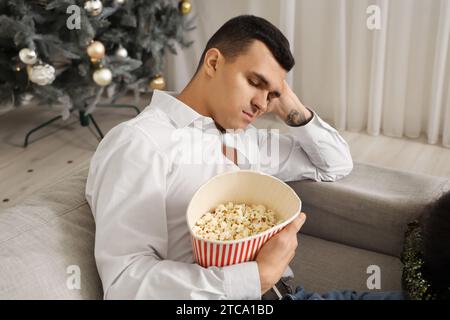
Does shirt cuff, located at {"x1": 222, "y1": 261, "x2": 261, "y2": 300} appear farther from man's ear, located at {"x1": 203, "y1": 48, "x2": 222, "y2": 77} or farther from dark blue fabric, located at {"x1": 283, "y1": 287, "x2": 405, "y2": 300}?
man's ear, located at {"x1": 203, "y1": 48, "x2": 222, "y2": 77}

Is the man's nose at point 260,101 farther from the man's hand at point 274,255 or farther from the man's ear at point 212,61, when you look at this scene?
the man's hand at point 274,255

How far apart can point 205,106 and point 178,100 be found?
0.23 feet

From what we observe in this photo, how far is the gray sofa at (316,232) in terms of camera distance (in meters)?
0.97

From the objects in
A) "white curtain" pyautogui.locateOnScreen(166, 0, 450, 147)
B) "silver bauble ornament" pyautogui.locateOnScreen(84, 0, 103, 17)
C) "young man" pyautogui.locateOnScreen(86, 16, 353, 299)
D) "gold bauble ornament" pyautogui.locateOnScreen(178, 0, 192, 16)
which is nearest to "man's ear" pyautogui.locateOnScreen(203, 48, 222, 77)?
"young man" pyautogui.locateOnScreen(86, 16, 353, 299)

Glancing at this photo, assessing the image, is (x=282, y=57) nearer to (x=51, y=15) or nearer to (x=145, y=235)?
(x=145, y=235)

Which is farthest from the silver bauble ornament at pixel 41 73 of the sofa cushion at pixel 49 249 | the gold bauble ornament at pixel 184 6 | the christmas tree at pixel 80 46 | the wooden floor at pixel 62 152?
the sofa cushion at pixel 49 249

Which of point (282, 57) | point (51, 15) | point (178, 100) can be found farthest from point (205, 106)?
point (51, 15)

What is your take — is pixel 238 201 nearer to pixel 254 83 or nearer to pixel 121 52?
pixel 254 83

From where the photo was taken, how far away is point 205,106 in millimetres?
1241

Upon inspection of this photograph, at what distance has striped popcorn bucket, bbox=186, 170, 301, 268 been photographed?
89 cm

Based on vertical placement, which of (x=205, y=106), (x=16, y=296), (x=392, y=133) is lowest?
(x=392, y=133)

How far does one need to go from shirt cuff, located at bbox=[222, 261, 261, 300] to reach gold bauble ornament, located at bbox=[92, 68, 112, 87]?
175 cm

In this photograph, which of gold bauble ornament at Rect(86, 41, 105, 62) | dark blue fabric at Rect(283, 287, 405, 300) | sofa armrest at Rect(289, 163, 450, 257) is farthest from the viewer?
gold bauble ornament at Rect(86, 41, 105, 62)
